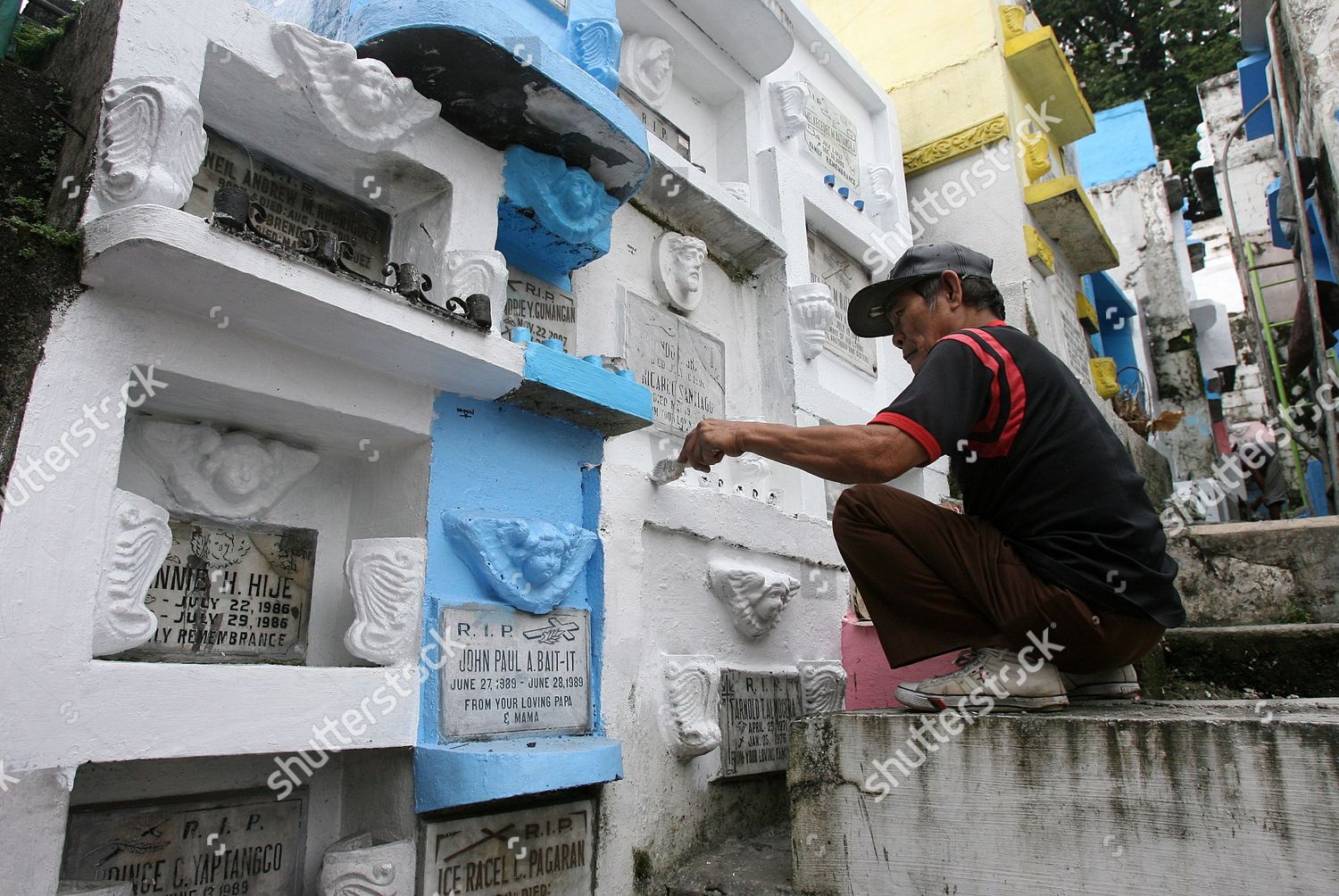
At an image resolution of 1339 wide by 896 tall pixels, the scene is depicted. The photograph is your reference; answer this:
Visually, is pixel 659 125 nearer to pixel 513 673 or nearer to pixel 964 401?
pixel 964 401

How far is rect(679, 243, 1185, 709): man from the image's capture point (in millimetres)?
2463

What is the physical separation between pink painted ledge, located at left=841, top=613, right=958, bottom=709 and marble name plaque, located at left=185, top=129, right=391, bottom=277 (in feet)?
8.32

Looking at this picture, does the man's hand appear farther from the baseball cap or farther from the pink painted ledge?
the pink painted ledge

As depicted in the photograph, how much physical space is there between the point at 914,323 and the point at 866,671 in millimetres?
1700

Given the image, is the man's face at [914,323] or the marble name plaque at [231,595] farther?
the man's face at [914,323]

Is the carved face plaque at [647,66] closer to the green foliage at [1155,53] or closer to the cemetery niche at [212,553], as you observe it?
the cemetery niche at [212,553]

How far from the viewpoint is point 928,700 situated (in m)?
2.59

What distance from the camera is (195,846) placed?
2.52 m

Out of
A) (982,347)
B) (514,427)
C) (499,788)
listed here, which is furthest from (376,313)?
(982,347)

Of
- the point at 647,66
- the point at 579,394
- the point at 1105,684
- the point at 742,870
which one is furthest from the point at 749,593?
the point at 647,66

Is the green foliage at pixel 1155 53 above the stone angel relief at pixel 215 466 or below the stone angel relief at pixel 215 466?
above

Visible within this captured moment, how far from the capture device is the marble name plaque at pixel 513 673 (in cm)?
288

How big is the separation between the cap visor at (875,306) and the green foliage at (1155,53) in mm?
16115

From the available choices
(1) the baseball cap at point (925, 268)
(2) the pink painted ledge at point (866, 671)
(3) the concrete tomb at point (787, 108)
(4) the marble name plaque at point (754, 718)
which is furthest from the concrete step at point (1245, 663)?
(3) the concrete tomb at point (787, 108)
